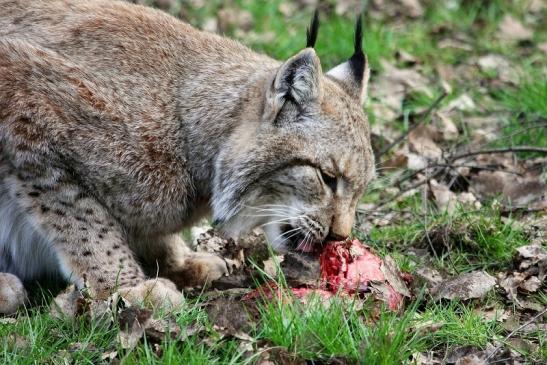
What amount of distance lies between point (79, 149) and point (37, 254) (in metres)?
0.72

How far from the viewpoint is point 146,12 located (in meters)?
5.77

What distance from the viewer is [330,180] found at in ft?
16.8

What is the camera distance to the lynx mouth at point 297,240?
5.05 meters

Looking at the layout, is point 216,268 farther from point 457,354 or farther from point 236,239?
point 457,354

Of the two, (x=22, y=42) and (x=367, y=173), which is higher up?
(x=22, y=42)

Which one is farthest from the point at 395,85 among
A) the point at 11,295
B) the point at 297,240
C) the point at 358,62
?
the point at 11,295

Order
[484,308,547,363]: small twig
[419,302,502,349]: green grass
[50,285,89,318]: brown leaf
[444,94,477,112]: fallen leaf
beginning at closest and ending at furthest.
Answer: [484,308,547,363]: small twig < [419,302,502,349]: green grass < [50,285,89,318]: brown leaf < [444,94,477,112]: fallen leaf

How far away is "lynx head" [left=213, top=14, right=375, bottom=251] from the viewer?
5062 millimetres

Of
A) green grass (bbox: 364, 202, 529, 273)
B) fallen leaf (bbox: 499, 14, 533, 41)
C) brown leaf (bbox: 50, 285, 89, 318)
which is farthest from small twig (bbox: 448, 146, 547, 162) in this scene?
fallen leaf (bbox: 499, 14, 533, 41)

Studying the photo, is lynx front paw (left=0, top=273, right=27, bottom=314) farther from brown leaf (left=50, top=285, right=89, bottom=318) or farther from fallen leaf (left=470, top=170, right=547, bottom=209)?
fallen leaf (left=470, top=170, right=547, bottom=209)

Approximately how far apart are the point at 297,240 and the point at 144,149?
0.97 meters

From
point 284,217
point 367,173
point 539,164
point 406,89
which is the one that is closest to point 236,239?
point 284,217

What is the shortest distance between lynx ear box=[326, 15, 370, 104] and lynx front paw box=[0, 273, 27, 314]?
213 cm

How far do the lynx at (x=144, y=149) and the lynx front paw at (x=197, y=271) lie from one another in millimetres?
306
